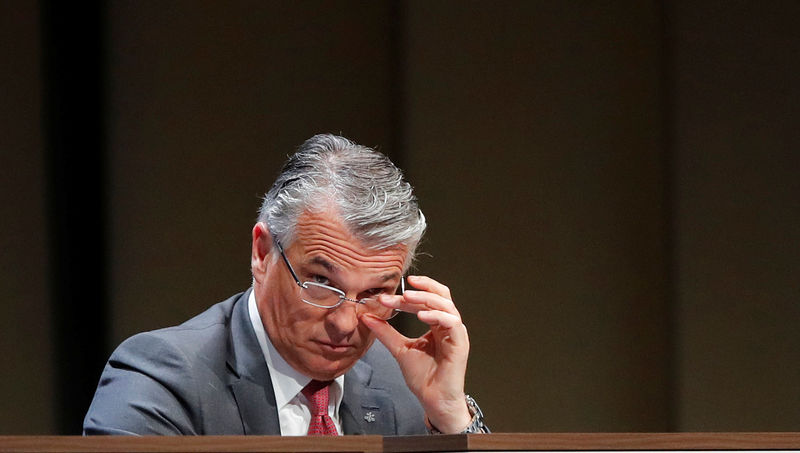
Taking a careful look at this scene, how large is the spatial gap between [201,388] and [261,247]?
0.28 meters

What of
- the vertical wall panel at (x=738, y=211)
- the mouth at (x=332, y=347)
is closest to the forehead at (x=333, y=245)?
the mouth at (x=332, y=347)

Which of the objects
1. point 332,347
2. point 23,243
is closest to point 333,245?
→ point 332,347

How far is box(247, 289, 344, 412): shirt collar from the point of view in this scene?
5.90ft

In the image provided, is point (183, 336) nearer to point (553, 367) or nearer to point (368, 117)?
point (368, 117)

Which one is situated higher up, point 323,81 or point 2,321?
point 323,81

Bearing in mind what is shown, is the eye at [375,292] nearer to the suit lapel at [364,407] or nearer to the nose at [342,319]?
the nose at [342,319]

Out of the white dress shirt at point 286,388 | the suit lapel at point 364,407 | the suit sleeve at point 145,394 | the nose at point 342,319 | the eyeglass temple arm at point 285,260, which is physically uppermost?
the eyeglass temple arm at point 285,260

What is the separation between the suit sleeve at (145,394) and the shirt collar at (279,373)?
17 centimetres

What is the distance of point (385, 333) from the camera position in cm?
181

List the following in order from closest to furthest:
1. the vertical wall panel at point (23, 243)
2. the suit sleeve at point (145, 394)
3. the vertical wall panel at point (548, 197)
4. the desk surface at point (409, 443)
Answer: the desk surface at point (409, 443) < the suit sleeve at point (145, 394) < the vertical wall panel at point (23, 243) < the vertical wall panel at point (548, 197)

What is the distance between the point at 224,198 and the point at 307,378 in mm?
1155

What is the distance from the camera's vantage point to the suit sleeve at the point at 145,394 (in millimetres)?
1580

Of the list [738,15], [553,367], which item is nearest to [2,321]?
[553,367]

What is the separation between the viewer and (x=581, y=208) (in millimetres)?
3082
